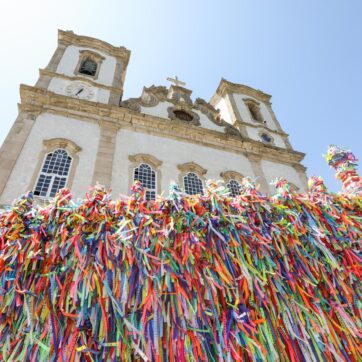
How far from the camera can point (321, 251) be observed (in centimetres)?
401

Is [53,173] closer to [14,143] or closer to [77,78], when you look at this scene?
[14,143]

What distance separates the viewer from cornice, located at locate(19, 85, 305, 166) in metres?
10.4

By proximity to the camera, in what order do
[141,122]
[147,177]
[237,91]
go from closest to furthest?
1. [147,177]
2. [141,122]
3. [237,91]

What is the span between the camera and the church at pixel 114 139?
8.56 m

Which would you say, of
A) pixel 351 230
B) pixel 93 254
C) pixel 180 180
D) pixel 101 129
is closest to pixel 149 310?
pixel 93 254

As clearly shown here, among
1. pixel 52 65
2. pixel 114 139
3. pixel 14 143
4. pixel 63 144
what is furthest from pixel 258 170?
pixel 52 65

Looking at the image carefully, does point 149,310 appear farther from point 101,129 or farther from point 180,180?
point 101,129

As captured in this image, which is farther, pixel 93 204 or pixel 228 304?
pixel 93 204

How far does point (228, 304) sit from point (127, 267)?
4.73 ft

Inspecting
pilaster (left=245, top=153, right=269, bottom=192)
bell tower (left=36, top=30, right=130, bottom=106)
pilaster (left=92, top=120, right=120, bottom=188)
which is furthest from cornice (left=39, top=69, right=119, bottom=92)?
pilaster (left=245, top=153, right=269, bottom=192)

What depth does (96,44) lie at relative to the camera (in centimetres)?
1580

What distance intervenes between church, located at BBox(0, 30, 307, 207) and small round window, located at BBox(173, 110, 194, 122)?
0.06 m

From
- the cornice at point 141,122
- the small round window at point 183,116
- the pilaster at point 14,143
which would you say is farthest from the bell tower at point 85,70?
the small round window at point 183,116

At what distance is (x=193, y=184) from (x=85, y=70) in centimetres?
977
